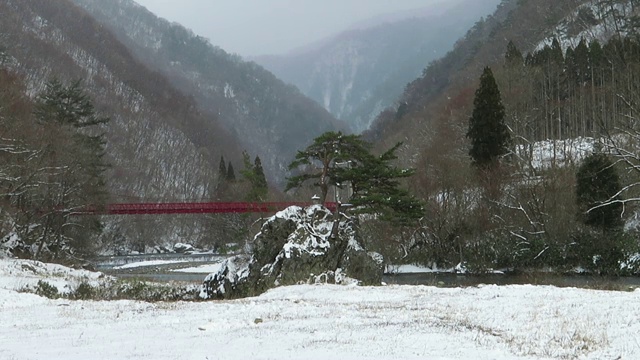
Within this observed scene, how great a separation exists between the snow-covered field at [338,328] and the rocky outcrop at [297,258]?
7.99 metres

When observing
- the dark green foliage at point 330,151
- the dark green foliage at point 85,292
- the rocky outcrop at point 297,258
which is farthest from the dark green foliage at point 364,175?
the dark green foliage at point 85,292

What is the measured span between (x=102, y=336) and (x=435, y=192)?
3722 centimetres

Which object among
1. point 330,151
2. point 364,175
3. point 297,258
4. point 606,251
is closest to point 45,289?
point 297,258

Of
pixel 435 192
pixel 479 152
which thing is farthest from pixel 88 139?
A: pixel 479 152

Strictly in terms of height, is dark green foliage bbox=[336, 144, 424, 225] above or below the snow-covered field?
above

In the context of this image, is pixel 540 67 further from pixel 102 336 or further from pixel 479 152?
→ pixel 102 336

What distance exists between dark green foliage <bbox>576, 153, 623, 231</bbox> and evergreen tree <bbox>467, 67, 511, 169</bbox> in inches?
320

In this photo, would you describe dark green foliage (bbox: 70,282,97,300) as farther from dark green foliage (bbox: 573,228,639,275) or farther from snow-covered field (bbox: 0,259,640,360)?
dark green foliage (bbox: 573,228,639,275)

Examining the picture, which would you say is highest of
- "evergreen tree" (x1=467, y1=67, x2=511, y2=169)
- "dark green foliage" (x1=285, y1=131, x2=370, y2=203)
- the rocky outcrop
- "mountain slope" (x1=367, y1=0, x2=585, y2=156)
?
"mountain slope" (x1=367, y1=0, x2=585, y2=156)

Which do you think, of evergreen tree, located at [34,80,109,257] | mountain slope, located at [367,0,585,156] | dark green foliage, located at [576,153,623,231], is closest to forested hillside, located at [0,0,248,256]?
evergreen tree, located at [34,80,109,257]

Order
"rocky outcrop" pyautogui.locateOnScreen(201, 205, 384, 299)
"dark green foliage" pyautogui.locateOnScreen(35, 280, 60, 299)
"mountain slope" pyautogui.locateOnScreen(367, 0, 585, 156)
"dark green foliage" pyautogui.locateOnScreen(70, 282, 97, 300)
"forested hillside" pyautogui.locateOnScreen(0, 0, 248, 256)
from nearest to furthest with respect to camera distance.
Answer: "dark green foliage" pyautogui.locateOnScreen(35, 280, 60, 299), "dark green foliage" pyautogui.locateOnScreen(70, 282, 97, 300), "rocky outcrop" pyautogui.locateOnScreen(201, 205, 384, 299), "mountain slope" pyautogui.locateOnScreen(367, 0, 585, 156), "forested hillside" pyautogui.locateOnScreen(0, 0, 248, 256)

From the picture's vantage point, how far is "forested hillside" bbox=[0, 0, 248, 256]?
10331cm

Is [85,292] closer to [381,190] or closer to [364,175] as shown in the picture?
[364,175]

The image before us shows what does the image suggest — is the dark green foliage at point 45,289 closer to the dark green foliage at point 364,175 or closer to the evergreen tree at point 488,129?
the dark green foliage at point 364,175
